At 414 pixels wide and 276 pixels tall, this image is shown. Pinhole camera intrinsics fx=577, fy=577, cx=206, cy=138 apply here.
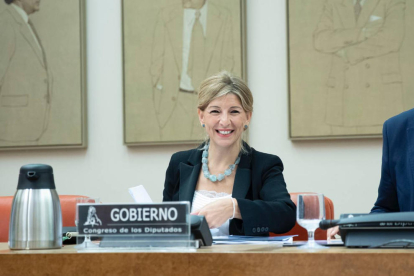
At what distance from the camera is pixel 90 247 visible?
1508 mm

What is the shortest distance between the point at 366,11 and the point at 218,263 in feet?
8.10

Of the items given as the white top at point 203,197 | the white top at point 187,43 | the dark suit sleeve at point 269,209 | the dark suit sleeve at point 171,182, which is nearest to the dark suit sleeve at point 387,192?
the dark suit sleeve at point 269,209

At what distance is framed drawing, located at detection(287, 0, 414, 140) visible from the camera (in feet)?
10.9

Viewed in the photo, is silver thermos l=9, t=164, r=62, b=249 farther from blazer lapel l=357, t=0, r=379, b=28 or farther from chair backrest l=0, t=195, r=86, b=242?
blazer lapel l=357, t=0, r=379, b=28

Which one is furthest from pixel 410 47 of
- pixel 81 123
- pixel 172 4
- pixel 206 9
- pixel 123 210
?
pixel 123 210

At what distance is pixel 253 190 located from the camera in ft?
8.54

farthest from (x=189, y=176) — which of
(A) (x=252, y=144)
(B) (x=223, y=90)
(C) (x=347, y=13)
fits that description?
(C) (x=347, y=13)

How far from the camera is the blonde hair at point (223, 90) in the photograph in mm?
2727

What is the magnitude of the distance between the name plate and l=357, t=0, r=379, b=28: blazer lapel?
2.32 m

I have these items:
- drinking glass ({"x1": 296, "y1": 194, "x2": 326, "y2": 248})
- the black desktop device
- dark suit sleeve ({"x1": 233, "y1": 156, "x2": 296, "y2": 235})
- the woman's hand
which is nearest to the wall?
dark suit sleeve ({"x1": 233, "y1": 156, "x2": 296, "y2": 235})

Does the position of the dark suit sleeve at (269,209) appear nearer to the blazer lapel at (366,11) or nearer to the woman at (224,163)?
the woman at (224,163)

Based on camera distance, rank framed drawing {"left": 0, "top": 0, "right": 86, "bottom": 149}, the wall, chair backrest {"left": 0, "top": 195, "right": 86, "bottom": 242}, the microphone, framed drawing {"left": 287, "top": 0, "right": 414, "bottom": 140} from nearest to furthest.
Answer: the microphone → chair backrest {"left": 0, "top": 195, "right": 86, "bottom": 242} → framed drawing {"left": 287, "top": 0, "right": 414, "bottom": 140} → the wall → framed drawing {"left": 0, "top": 0, "right": 86, "bottom": 149}

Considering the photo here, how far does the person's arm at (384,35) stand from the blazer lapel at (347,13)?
0.09 m

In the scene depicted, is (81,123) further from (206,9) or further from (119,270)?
(119,270)
